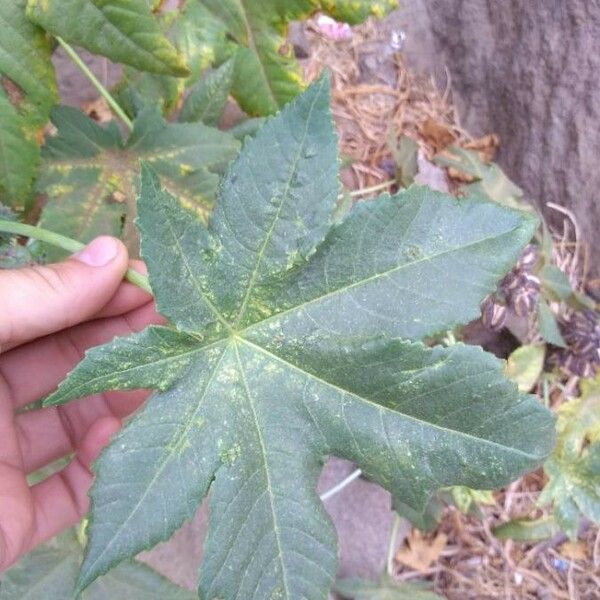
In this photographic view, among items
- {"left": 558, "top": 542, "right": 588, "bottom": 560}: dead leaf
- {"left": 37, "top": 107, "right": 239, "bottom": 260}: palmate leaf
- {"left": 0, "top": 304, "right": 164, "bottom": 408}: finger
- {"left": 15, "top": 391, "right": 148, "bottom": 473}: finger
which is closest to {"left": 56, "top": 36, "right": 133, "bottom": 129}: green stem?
{"left": 37, "top": 107, "right": 239, "bottom": 260}: palmate leaf

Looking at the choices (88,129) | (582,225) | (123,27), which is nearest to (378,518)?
(582,225)

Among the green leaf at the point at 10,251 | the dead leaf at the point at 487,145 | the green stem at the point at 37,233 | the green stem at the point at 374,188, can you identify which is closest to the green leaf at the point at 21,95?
the green leaf at the point at 10,251

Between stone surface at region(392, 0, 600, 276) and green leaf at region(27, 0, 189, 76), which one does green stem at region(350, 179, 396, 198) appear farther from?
green leaf at region(27, 0, 189, 76)

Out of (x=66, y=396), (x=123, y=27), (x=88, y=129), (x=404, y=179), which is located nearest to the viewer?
(x=66, y=396)

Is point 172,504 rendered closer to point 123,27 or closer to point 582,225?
point 123,27

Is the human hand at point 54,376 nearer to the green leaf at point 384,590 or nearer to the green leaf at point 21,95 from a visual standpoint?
the green leaf at point 21,95

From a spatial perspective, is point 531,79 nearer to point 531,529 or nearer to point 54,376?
point 531,529

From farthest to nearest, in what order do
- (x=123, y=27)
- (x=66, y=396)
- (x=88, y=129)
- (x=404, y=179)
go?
(x=404, y=179) < (x=88, y=129) < (x=123, y=27) < (x=66, y=396)
